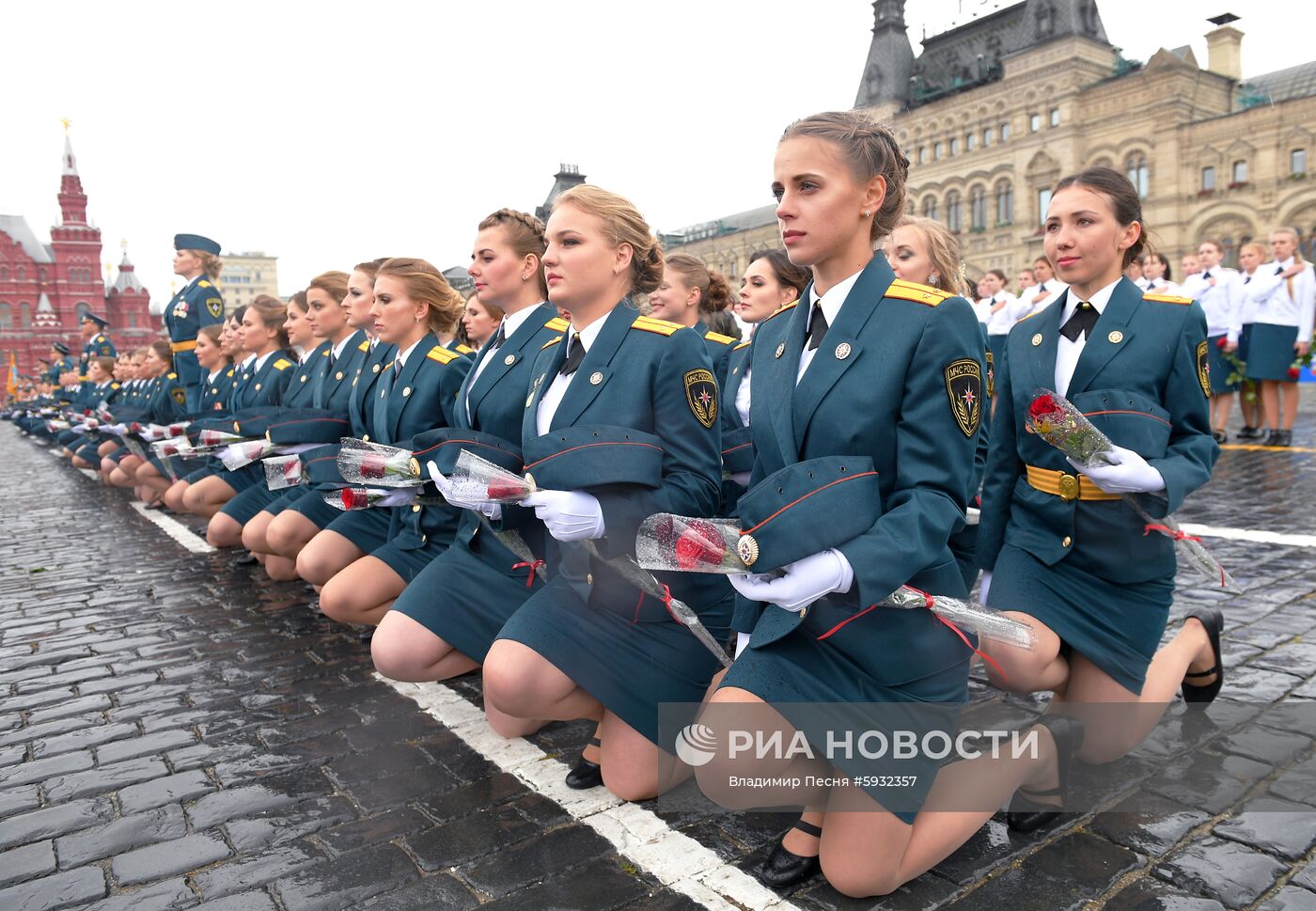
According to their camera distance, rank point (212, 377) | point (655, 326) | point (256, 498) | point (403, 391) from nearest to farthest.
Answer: point (655, 326)
point (403, 391)
point (256, 498)
point (212, 377)

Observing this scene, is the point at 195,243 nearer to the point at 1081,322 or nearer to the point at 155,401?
the point at 155,401

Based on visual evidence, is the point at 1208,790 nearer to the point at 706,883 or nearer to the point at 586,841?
the point at 706,883

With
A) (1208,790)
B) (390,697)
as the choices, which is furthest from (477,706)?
(1208,790)

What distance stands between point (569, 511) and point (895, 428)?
1.11 meters

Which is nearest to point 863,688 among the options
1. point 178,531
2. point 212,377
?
point 212,377

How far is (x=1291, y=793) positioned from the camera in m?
3.09

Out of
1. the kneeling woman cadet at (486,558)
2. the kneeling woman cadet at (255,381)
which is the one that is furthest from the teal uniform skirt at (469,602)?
the kneeling woman cadet at (255,381)

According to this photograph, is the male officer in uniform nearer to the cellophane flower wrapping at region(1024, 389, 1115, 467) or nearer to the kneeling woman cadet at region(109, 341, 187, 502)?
the kneeling woman cadet at region(109, 341, 187, 502)

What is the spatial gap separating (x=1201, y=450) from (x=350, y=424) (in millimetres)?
4709

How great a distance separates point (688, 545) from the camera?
2.35 metres

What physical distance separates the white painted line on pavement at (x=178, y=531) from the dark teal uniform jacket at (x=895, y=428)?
7228 mm

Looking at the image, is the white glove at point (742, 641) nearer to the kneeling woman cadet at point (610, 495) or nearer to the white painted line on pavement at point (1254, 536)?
the kneeling woman cadet at point (610, 495)

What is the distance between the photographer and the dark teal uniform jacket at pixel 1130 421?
3344mm

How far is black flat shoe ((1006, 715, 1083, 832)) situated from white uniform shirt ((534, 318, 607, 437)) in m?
2.03
